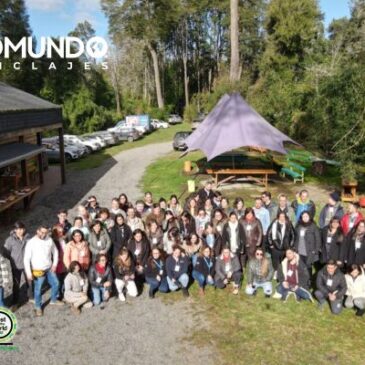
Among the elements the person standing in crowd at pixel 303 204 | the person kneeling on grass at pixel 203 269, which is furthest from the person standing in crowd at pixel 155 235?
the person standing in crowd at pixel 303 204

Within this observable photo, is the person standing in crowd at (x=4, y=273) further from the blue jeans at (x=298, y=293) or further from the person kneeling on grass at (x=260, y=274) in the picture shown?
the blue jeans at (x=298, y=293)

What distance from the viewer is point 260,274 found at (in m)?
8.26

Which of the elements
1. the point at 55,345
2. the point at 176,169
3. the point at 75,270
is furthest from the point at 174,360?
the point at 176,169

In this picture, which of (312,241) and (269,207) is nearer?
(312,241)

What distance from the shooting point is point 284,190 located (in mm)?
16688

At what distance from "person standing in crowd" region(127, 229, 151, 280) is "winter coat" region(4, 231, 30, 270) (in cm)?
206

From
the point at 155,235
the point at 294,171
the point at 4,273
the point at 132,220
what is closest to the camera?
the point at 4,273

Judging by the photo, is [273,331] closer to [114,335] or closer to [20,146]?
[114,335]

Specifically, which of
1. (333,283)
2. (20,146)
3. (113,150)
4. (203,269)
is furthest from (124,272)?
(113,150)

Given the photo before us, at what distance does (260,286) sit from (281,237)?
111 centimetres

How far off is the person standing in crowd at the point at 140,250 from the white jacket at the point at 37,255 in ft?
5.36

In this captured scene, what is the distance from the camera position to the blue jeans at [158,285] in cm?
835

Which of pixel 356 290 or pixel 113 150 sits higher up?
pixel 113 150

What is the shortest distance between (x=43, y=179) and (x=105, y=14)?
35.2 m
